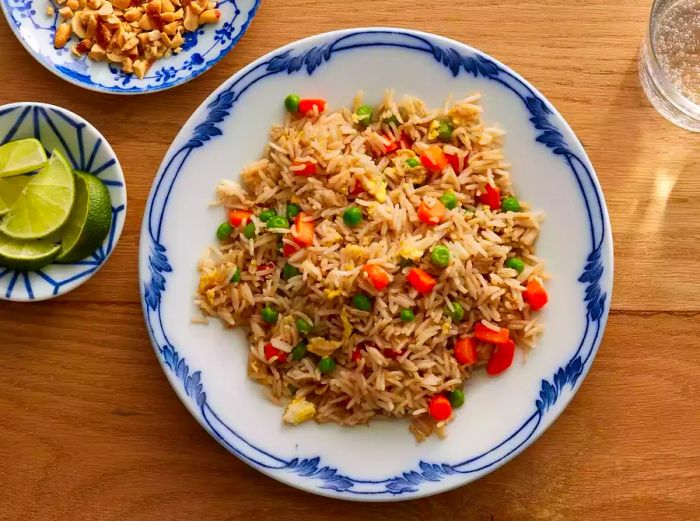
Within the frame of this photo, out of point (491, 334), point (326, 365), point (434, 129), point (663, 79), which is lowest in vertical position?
point (326, 365)

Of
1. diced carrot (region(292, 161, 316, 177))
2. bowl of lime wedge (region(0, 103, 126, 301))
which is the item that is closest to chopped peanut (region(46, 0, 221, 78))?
bowl of lime wedge (region(0, 103, 126, 301))

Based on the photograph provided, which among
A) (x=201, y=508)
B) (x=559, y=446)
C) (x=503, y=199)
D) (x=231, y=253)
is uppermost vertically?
(x=503, y=199)

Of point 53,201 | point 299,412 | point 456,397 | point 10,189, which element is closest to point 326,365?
point 299,412

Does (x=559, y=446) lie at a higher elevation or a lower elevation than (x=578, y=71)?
lower

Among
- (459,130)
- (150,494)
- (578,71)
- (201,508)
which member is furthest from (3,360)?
(578,71)

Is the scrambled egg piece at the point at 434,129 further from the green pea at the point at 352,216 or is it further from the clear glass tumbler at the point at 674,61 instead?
the clear glass tumbler at the point at 674,61

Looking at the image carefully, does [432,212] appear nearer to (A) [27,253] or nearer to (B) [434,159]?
(B) [434,159]

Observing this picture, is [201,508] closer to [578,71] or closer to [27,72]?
[27,72]
